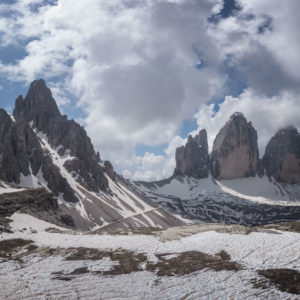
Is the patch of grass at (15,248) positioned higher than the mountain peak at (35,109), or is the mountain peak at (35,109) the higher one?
the mountain peak at (35,109)

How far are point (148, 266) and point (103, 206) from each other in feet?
378

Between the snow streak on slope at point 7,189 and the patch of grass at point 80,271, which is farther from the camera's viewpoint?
the snow streak on slope at point 7,189

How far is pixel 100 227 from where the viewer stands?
107 m

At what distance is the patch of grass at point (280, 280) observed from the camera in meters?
15.9

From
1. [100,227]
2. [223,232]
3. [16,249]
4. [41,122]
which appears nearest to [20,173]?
[100,227]

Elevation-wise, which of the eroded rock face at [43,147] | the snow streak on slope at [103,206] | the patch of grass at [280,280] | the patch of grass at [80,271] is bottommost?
the snow streak on slope at [103,206]

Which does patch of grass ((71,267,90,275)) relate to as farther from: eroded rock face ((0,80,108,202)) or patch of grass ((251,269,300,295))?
eroded rock face ((0,80,108,202))

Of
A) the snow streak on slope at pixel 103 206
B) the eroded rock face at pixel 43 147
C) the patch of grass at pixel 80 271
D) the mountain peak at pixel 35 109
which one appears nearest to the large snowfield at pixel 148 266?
the patch of grass at pixel 80 271

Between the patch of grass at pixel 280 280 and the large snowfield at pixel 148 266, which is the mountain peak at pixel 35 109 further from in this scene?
the patch of grass at pixel 280 280

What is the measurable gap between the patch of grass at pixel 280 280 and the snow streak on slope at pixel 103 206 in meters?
90.0

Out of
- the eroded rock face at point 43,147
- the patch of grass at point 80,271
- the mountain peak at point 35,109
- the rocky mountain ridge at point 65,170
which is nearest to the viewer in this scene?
the patch of grass at point 80,271

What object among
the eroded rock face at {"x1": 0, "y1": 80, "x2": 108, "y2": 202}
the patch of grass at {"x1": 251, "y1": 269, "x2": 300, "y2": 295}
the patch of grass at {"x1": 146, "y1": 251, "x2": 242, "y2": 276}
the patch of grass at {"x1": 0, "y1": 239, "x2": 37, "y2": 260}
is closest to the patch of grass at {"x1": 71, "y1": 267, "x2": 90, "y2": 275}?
the patch of grass at {"x1": 146, "y1": 251, "x2": 242, "y2": 276}

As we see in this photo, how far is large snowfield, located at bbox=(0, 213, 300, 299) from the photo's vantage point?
16125mm

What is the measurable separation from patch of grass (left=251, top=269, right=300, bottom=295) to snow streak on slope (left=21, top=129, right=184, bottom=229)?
90.0m
